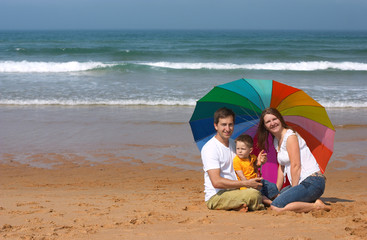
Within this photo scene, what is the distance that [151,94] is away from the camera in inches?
551

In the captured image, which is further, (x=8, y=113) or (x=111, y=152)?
(x=8, y=113)

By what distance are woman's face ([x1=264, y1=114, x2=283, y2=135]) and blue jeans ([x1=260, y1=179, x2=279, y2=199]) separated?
2.28 feet

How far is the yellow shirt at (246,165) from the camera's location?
172 inches

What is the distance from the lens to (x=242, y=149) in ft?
14.1

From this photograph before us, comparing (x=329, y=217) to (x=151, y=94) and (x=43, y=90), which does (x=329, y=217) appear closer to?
(x=151, y=94)

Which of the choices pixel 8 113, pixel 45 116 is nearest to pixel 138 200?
pixel 45 116

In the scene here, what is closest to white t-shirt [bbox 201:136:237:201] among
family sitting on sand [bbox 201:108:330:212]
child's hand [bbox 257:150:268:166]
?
family sitting on sand [bbox 201:108:330:212]

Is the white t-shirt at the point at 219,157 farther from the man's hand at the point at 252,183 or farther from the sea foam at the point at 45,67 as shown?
the sea foam at the point at 45,67

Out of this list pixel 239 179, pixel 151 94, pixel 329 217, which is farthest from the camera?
pixel 151 94

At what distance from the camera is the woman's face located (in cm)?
434

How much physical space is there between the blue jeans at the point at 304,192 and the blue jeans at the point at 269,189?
28 cm

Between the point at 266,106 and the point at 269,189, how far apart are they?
2.94ft

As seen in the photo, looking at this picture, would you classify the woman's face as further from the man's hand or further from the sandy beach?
the sandy beach

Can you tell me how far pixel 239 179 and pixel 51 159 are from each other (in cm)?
404
